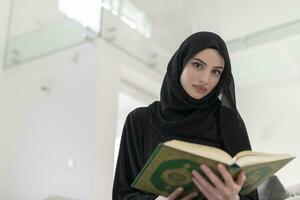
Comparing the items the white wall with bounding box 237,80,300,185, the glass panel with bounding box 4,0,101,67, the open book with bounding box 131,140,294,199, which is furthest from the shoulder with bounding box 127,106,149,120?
the white wall with bounding box 237,80,300,185

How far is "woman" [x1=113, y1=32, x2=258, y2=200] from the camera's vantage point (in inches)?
43.6

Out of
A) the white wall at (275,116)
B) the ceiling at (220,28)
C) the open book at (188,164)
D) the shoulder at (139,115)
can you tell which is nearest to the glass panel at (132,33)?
the ceiling at (220,28)

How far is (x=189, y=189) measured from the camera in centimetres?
94

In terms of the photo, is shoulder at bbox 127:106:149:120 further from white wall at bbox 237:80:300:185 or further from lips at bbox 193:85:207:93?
white wall at bbox 237:80:300:185

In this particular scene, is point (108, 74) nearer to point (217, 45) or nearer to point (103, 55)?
point (103, 55)

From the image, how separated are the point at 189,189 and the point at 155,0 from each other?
2.31 meters

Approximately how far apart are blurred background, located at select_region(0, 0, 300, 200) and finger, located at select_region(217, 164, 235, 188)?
1279mm

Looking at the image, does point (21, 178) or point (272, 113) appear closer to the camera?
point (21, 178)

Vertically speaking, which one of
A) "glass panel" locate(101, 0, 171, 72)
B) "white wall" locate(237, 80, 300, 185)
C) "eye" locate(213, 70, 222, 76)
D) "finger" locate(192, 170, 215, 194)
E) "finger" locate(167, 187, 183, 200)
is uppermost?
"glass panel" locate(101, 0, 171, 72)

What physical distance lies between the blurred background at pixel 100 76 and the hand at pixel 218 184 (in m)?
1.23

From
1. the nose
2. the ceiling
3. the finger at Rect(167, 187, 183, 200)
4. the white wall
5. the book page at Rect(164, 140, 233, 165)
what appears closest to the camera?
the book page at Rect(164, 140, 233, 165)

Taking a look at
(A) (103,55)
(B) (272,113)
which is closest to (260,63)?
(B) (272,113)

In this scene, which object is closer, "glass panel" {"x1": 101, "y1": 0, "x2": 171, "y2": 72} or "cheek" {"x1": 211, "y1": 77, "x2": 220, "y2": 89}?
"cheek" {"x1": 211, "y1": 77, "x2": 220, "y2": 89}

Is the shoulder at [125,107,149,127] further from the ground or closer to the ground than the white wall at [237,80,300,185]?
closer to the ground
